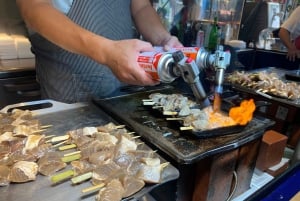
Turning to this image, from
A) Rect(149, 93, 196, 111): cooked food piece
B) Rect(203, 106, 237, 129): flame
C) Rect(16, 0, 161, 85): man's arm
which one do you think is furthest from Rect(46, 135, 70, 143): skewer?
Rect(203, 106, 237, 129): flame

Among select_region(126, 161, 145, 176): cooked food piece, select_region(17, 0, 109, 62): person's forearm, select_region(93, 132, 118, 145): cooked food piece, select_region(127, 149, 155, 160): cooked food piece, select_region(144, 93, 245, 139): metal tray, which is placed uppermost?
select_region(17, 0, 109, 62): person's forearm

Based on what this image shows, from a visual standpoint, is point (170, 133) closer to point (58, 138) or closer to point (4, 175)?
point (58, 138)

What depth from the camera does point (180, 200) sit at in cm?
100

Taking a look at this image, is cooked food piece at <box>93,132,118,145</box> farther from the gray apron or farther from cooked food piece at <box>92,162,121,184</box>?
the gray apron

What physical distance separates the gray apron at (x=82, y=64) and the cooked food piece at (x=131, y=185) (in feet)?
2.46

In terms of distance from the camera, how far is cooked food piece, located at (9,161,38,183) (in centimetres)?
76

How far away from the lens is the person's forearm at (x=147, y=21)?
156 centimetres

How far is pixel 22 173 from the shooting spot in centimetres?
76

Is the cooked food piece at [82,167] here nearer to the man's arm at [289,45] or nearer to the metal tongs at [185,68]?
the metal tongs at [185,68]

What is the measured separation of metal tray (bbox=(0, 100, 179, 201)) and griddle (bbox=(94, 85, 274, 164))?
45 millimetres

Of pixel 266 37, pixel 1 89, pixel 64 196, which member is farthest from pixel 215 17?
pixel 64 196

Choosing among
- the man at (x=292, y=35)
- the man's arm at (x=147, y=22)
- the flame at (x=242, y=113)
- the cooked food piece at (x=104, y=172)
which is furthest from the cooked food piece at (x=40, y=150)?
the man at (x=292, y=35)

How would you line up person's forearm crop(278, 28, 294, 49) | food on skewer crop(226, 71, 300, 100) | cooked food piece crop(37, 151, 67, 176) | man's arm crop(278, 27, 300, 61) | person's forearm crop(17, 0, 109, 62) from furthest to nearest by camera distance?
person's forearm crop(278, 28, 294, 49) → man's arm crop(278, 27, 300, 61) → food on skewer crop(226, 71, 300, 100) → person's forearm crop(17, 0, 109, 62) → cooked food piece crop(37, 151, 67, 176)

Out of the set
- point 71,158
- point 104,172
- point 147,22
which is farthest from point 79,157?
point 147,22
